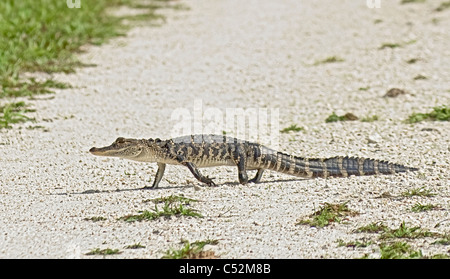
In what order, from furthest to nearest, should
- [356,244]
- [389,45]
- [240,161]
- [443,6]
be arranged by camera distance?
1. [443,6]
2. [389,45]
3. [240,161]
4. [356,244]

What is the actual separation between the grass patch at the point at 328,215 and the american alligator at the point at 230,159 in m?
0.99

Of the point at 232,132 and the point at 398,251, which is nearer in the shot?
the point at 398,251

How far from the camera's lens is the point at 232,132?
9.05 metres

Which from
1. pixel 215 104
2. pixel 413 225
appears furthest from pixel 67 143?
pixel 413 225

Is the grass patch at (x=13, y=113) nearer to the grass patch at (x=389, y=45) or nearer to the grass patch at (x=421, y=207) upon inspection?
the grass patch at (x=421, y=207)

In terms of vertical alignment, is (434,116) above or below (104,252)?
below

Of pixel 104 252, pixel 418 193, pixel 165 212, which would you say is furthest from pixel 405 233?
pixel 104 252

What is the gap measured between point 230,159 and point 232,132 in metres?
1.82

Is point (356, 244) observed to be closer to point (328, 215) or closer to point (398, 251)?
point (398, 251)

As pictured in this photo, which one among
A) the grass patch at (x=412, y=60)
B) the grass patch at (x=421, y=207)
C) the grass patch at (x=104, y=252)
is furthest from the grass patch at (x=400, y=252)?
the grass patch at (x=412, y=60)

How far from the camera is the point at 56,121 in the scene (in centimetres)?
941
